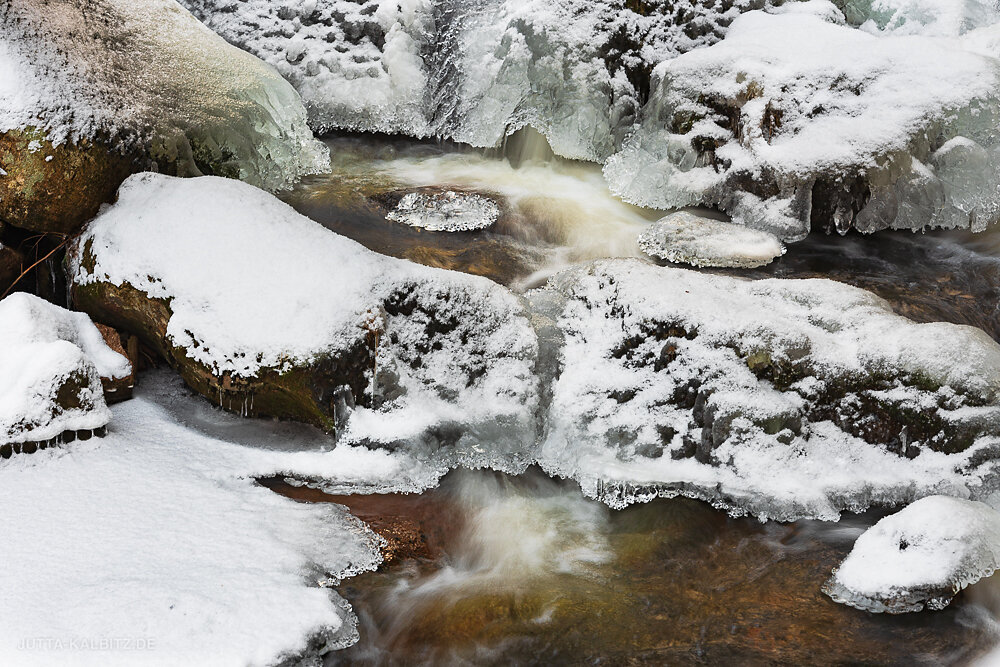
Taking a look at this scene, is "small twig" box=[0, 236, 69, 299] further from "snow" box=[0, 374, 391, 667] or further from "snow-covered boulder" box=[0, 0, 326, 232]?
"snow" box=[0, 374, 391, 667]

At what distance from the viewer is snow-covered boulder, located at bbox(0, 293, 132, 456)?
146 inches

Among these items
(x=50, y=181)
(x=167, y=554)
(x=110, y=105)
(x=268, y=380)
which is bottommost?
(x=167, y=554)

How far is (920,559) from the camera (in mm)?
3299

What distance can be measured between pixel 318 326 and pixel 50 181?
6.09 ft

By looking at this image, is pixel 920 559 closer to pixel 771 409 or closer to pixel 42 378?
pixel 771 409

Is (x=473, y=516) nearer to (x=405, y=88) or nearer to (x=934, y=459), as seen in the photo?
(x=934, y=459)

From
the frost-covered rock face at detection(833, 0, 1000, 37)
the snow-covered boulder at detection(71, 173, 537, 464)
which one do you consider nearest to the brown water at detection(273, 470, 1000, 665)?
the snow-covered boulder at detection(71, 173, 537, 464)

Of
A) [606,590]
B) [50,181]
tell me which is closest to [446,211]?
[50,181]

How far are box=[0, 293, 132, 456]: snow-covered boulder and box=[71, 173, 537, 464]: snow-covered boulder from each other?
424mm

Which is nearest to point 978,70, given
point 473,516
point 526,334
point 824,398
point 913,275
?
point 913,275

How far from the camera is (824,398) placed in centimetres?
393

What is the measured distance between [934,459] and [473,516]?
2063mm

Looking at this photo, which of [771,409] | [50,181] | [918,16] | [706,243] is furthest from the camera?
[918,16]

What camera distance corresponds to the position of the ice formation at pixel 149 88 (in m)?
4.81
